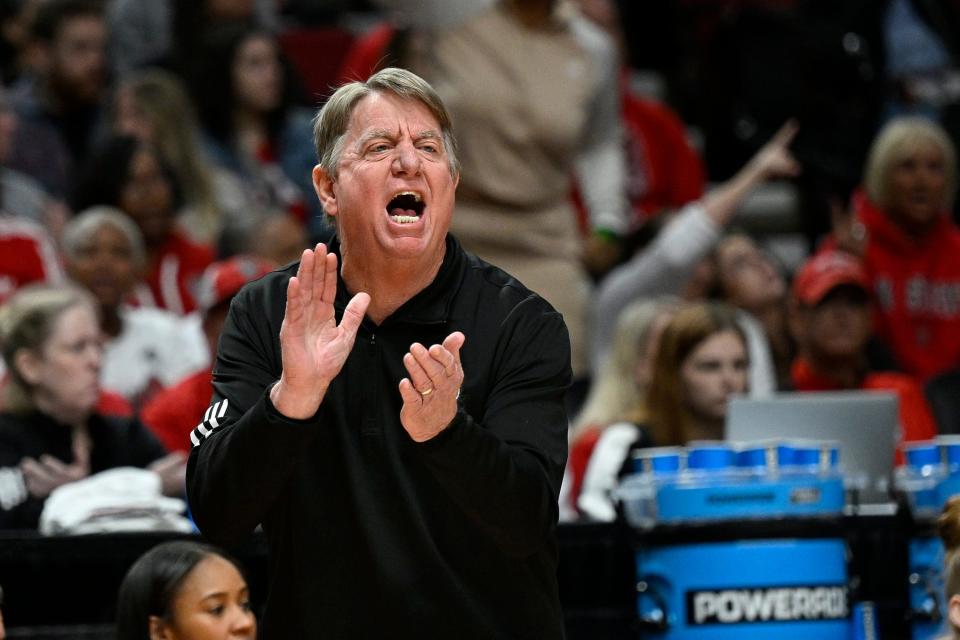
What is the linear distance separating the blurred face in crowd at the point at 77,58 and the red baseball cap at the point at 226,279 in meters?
1.81

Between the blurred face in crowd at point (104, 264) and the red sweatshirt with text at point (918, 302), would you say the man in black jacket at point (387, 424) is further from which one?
the red sweatshirt with text at point (918, 302)

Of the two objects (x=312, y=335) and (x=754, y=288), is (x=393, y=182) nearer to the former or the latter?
(x=312, y=335)

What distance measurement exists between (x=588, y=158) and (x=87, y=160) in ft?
7.06

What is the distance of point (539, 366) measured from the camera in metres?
2.79

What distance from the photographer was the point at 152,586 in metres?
3.88

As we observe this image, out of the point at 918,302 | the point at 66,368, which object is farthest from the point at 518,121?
the point at 66,368

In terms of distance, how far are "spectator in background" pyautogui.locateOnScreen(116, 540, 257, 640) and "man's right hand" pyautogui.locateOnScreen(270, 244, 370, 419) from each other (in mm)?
1403

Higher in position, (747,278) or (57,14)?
(57,14)

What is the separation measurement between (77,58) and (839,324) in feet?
12.6

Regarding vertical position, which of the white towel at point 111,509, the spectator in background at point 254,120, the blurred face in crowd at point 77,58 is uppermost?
the blurred face in crowd at point 77,58

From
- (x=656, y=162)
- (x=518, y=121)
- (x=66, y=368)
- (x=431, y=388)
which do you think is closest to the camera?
(x=431, y=388)

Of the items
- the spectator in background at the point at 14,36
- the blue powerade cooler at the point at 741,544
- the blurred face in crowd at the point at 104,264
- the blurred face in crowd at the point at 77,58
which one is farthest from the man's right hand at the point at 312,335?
the spectator in background at the point at 14,36

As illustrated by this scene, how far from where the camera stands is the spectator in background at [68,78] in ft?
27.0

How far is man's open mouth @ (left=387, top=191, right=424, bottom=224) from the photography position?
8.98ft
